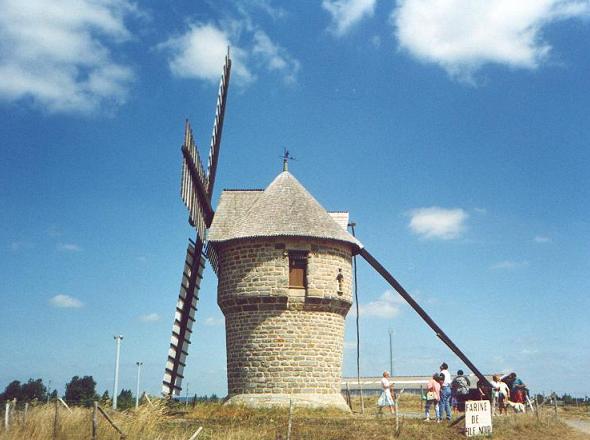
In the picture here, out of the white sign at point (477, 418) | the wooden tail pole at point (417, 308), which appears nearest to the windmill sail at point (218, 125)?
the wooden tail pole at point (417, 308)

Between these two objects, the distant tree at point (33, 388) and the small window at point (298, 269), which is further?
the distant tree at point (33, 388)

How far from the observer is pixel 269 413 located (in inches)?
647

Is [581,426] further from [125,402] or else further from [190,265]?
[125,402]

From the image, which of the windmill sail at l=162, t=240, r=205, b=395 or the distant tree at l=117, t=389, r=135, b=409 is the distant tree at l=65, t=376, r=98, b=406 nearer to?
the distant tree at l=117, t=389, r=135, b=409

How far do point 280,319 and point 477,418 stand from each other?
662 cm

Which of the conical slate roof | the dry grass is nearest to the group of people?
the dry grass

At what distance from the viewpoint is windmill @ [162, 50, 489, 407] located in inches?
700

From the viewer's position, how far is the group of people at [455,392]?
605 inches

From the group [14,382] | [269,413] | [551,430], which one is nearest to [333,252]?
[269,413]

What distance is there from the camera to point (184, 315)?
2062 centimetres

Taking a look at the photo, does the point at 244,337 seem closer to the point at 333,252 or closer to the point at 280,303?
the point at 280,303

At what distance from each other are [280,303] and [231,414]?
11.5 feet

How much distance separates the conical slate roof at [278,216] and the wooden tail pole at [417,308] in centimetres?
146

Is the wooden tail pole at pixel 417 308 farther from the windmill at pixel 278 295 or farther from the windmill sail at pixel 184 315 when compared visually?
the windmill sail at pixel 184 315
